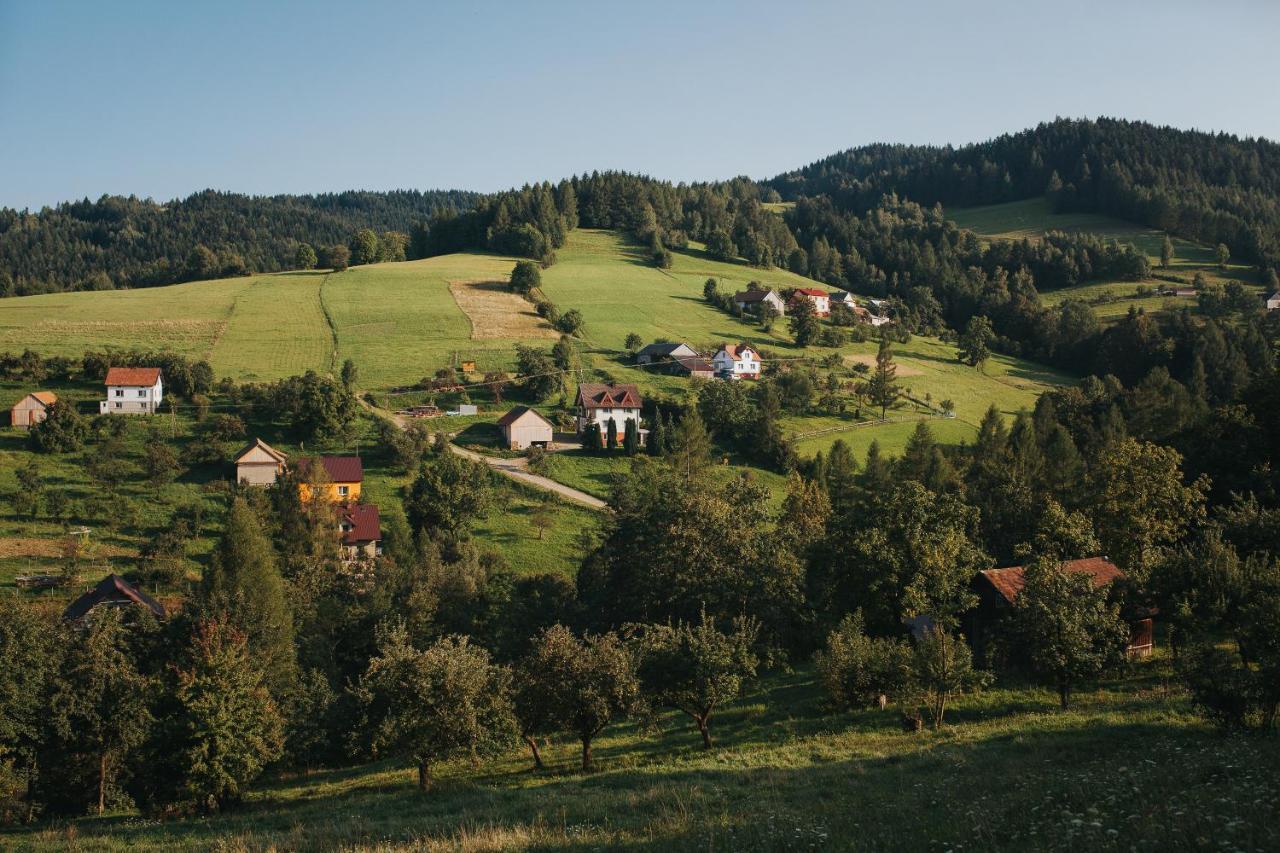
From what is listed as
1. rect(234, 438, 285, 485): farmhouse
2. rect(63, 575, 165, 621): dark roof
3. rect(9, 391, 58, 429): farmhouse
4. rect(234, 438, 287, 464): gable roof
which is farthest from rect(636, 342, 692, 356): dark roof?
rect(63, 575, 165, 621): dark roof

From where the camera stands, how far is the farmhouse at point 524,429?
78.0m

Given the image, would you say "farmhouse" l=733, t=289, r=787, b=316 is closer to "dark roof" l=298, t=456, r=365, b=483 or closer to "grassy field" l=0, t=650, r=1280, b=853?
"dark roof" l=298, t=456, r=365, b=483

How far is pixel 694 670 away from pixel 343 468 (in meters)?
46.1

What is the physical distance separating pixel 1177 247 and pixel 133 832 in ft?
565

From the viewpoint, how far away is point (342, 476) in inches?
2596

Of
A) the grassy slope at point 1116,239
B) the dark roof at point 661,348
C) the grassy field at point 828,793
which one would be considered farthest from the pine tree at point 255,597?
the grassy slope at point 1116,239

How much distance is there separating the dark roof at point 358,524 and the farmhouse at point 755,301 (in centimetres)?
7653

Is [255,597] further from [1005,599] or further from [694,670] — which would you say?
[1005,599]

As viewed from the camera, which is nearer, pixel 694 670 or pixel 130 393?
pixel 694 670

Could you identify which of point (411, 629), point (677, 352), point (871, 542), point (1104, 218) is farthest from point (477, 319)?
point (1104, 218)

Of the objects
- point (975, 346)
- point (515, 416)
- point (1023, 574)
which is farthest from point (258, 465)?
point (975, 346)

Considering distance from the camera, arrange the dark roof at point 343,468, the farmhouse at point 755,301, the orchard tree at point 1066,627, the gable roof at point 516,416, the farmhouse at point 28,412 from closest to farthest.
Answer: the orchard tree at point 1066,627 < the dark roof at point 343,468 < the farmhouse at point 28,412 < the gable roof at point 516,416 < the farmhouse at point 755,301

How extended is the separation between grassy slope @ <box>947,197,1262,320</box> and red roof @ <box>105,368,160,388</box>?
4533 inches

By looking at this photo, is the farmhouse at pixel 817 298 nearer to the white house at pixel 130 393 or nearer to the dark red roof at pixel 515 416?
the dark red roof at pixel 515 416
